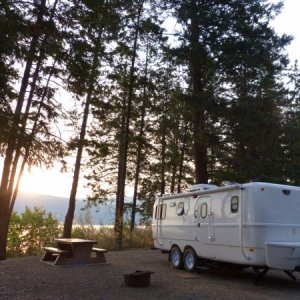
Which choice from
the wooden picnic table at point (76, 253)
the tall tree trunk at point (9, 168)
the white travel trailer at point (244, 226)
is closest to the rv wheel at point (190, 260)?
the white travel trailer at point (244, 226)

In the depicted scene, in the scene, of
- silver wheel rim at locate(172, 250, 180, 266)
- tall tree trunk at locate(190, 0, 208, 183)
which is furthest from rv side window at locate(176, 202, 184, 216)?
tall tree trunk at locate(190, 0, 208, 183)

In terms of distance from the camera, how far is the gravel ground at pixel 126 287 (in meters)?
9.27

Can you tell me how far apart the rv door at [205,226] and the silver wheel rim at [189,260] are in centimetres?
43

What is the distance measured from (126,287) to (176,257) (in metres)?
3.83

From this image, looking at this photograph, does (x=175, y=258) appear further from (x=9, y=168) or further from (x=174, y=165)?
(x=174, y=165)

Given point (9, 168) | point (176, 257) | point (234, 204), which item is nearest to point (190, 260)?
point (176, 257)

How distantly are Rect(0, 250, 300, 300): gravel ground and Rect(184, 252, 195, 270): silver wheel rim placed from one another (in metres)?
0.34

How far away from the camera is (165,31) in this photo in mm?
22453

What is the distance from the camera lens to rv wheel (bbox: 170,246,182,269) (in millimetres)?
13422

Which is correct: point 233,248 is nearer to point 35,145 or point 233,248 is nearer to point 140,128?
point 35,145

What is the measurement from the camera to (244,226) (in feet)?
34.7

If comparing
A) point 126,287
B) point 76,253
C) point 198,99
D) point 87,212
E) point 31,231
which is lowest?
point 126,287

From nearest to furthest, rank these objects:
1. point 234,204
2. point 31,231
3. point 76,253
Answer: point 234,204 < point 76,253 < point 31,231

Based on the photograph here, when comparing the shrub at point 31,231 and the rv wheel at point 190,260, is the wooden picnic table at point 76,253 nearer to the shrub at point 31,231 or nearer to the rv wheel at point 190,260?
the rv wheel at point 190,260
